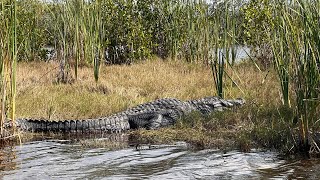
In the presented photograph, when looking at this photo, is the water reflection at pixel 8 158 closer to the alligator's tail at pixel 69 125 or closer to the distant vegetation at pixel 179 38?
the distant vegetation at pixel 179 38

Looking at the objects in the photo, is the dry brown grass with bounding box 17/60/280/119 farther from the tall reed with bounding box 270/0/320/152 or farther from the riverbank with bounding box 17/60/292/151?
the tall reed with bounding box 270/0/320/152

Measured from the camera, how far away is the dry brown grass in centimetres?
823

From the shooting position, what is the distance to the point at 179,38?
14250 millimetres

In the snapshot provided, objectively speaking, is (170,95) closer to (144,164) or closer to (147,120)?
(147,120)

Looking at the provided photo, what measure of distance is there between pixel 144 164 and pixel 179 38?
9.42 m

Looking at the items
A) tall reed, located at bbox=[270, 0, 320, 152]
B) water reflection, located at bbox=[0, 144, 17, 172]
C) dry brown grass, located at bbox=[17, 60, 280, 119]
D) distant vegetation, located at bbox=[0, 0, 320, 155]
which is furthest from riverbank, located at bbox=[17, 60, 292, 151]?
water reflection, located at bbox=[0, 144, 17, 172]

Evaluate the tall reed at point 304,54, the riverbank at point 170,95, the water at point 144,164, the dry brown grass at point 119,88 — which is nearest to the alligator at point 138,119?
the riverbank at point 170,95

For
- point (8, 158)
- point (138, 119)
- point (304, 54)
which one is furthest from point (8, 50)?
point (304, 54)

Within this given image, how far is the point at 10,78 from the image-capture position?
5.62 meters

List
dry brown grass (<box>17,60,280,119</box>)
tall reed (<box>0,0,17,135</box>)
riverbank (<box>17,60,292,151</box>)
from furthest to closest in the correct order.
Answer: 1. dry brown grass (<box>17,60,280,119</box>)
2. riverbank (<box>17,60,292,151</box>)
3. tall reed (<box>0,0,17,135</box>)

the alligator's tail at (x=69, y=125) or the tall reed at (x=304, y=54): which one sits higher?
the tall reed at (x=304, y=54)

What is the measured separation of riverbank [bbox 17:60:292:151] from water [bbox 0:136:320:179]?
18.2 inches

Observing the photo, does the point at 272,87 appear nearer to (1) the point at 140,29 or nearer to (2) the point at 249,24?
(2) the point at 249,24

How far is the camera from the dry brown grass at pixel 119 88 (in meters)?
8.23
